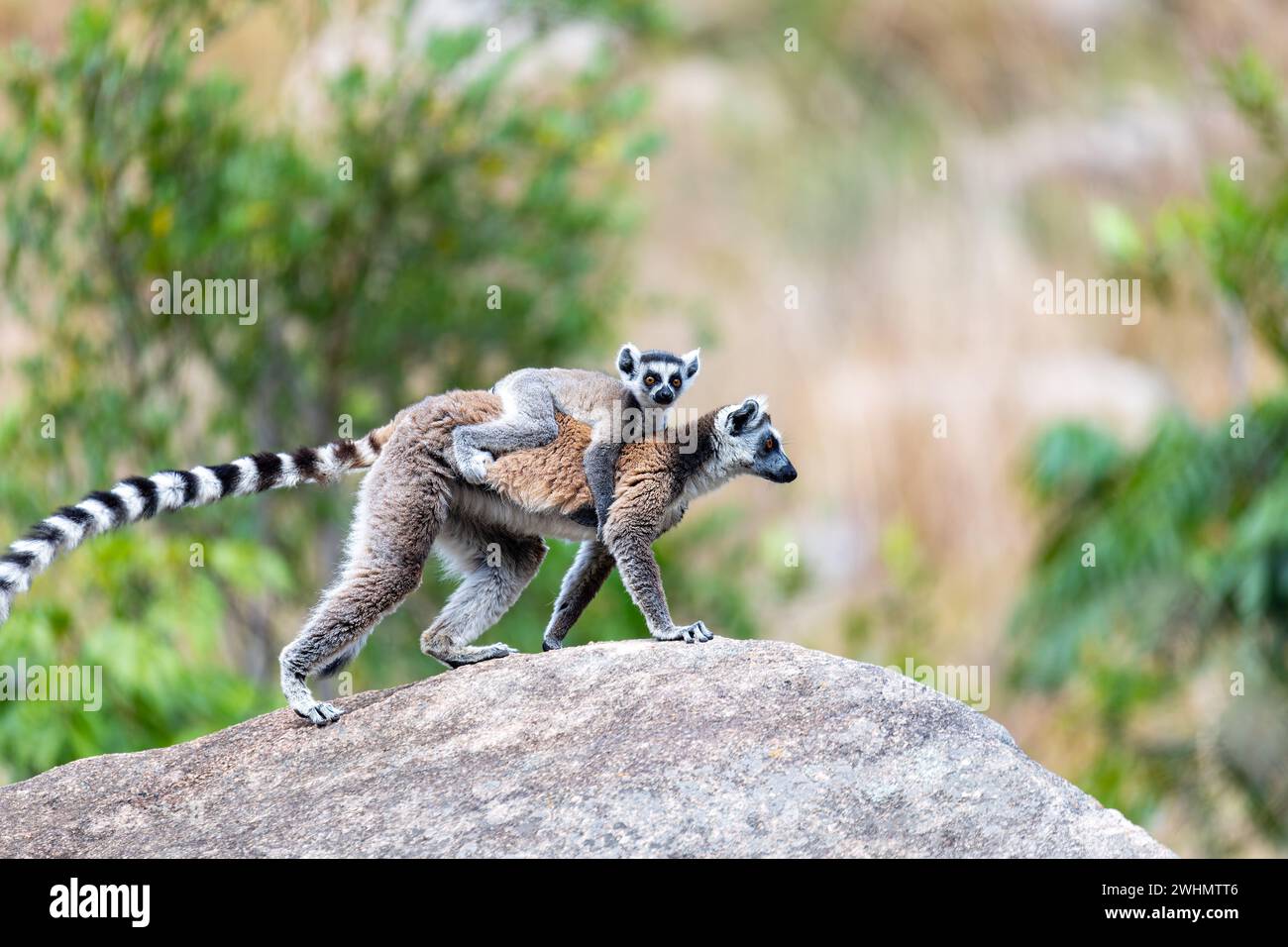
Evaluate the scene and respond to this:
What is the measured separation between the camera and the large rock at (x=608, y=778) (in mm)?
4902

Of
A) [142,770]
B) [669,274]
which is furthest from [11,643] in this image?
[669,274]

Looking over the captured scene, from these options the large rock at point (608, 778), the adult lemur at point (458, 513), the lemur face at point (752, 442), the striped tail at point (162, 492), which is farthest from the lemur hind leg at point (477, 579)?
the lemur face at point (752, 442)

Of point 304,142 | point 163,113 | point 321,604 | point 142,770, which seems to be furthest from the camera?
point 304,142

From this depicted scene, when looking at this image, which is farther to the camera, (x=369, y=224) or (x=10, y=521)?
(x=369, y=224)

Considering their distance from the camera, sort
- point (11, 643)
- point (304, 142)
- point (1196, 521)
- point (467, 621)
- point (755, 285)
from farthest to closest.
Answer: point (755, 285), point (1196, 521), point (304, 142), point (11, 643), point (467, 621)

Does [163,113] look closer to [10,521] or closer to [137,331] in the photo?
[137,331]

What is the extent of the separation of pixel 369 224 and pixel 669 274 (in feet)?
24.6

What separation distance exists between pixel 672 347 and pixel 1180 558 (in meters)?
6.50

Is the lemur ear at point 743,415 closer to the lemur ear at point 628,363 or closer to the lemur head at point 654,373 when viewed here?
the lemur head at point 654,373

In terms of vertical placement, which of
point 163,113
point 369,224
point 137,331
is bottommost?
point 137,331

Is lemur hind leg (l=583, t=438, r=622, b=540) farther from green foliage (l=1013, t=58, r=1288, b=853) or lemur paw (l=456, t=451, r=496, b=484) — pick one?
green foliage (l=1013, t=58, r=1288, b=853)

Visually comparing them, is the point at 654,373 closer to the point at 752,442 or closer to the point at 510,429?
the point at 752,442

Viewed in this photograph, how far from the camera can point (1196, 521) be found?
1440cm

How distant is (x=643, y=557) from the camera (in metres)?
6.20
